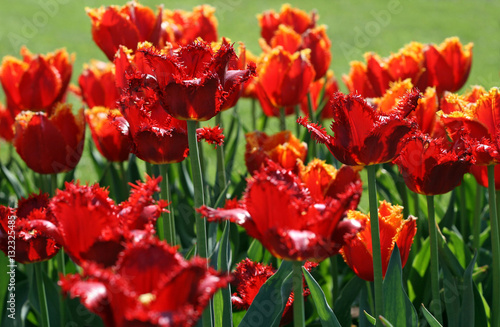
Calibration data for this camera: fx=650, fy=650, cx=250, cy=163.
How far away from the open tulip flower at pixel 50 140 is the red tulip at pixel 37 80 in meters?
0.43

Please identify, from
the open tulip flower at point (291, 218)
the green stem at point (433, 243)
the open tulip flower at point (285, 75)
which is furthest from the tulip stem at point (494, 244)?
the open tulip flower at point (285, 75)

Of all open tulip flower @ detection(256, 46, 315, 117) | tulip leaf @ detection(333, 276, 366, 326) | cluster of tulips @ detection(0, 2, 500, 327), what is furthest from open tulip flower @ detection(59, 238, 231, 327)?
open tulip flower @ detection(256, 46, 315, 117)

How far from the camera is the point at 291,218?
92 cm

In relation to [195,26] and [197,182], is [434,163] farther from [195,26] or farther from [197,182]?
[195,26]

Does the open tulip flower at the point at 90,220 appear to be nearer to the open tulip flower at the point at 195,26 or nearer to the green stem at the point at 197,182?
the green stem at the point at 197,182

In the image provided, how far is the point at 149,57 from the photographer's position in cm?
115

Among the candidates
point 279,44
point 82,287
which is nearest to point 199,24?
point 279,44

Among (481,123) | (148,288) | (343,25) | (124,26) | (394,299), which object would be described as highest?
(343,25)

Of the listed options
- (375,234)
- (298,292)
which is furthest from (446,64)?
(298,292)

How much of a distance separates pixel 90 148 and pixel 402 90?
1595mm

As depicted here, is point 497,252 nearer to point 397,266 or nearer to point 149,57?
point 397,266

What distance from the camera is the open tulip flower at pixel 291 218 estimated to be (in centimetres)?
90

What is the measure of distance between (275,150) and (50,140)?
2.08 ft

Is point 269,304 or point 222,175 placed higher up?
point 222,175
